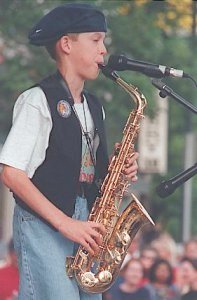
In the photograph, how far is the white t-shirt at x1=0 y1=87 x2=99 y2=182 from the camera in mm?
5457

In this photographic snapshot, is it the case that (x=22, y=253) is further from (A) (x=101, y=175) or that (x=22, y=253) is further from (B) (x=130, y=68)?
(B) (x=130, y=68)

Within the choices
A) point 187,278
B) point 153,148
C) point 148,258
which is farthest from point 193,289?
point 153,148

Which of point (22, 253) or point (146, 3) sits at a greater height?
point (22, 253)

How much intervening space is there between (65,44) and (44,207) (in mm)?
751

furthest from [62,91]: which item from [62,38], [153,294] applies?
[153,294]

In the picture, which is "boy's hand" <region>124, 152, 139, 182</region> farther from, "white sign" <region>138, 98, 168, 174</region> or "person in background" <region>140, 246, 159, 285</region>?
"white sign" <region>138, 98, 168, 174</region>

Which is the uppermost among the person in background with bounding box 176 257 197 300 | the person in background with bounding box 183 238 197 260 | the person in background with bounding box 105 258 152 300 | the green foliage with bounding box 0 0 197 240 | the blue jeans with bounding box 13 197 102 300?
the blue jeans with bounding box 13 197 102 300

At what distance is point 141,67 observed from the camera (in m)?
5.53

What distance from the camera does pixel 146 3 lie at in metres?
12.7

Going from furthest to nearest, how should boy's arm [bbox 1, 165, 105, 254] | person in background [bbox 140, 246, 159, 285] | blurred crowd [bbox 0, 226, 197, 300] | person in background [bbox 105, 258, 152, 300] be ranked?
person in background [bbox 140, 246, 159, 285] → person in background [bbox 105, 258, 152, 300] → blurred crowd [bbox 0, 226, 197, 300] → boy's arm [bbox 1, 165, 105, 254]

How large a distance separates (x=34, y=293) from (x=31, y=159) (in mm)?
571

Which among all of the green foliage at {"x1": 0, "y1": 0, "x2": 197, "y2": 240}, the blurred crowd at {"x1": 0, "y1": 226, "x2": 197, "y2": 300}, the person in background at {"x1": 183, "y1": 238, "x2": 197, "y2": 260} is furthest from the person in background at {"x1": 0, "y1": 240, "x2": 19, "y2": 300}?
the person in background at {"x1": 183, "y1": 238, "x2": 197, "y2": 260}

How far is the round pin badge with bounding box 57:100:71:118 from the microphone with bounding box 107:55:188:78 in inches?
10.3

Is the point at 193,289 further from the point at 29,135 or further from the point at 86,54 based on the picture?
the point at 29,135
